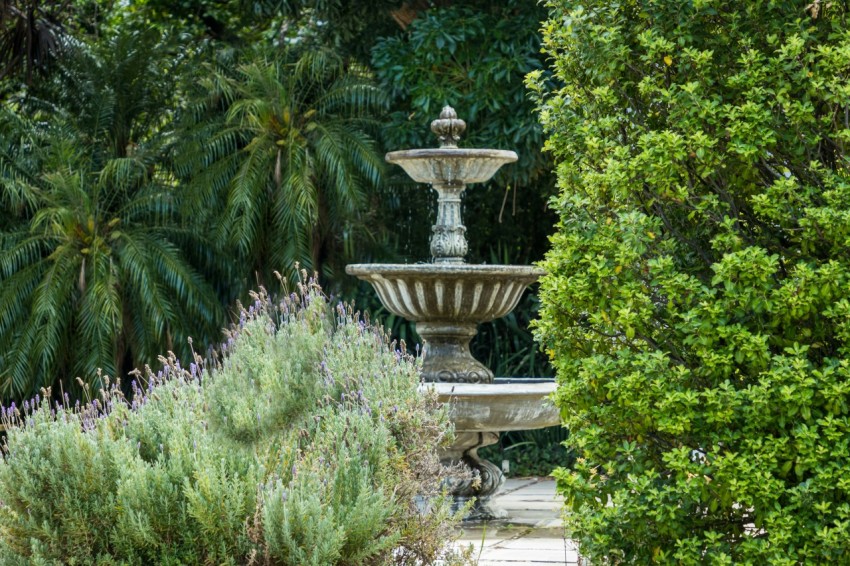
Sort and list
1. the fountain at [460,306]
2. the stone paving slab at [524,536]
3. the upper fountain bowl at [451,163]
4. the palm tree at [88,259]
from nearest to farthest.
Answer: the stone paving slab at [524,536], the fountain at [460,306], the upper fountain bowl at [451,163], the palm tree at [88,259]

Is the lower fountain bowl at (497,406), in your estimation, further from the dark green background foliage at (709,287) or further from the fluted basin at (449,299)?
the dark green background foliage at (709,287)

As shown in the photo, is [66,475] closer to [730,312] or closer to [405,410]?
[405,410]

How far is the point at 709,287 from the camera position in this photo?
157 inches

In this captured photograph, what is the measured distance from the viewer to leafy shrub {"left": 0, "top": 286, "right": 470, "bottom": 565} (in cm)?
387

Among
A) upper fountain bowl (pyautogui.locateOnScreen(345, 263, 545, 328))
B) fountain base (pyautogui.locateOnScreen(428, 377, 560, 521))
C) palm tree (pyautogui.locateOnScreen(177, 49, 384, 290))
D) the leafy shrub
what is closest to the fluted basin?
upper fountain bowl (pyautogui.locateOnScreen(345, 263, 545, 328))

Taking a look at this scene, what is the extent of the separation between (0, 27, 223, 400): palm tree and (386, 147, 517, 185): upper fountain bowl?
4059 millimetres

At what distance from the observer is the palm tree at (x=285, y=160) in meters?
11.4

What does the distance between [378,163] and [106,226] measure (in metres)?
2.76

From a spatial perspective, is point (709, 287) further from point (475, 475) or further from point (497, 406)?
point (475, 475)

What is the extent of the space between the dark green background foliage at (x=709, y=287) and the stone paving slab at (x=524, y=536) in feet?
2.82

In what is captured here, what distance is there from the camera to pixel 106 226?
11625mm

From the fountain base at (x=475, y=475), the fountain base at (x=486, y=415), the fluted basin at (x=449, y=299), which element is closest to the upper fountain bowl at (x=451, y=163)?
the fluted basin at (x=449, y=299)

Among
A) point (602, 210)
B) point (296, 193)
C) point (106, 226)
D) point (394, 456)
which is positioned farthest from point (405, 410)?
point (106, 226)

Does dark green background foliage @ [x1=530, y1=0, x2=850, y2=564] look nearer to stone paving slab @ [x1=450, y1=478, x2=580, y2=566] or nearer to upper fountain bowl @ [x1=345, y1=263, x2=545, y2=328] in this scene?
stone paving slab @ [x1=450, y1=478, x2=580, y2=566]
